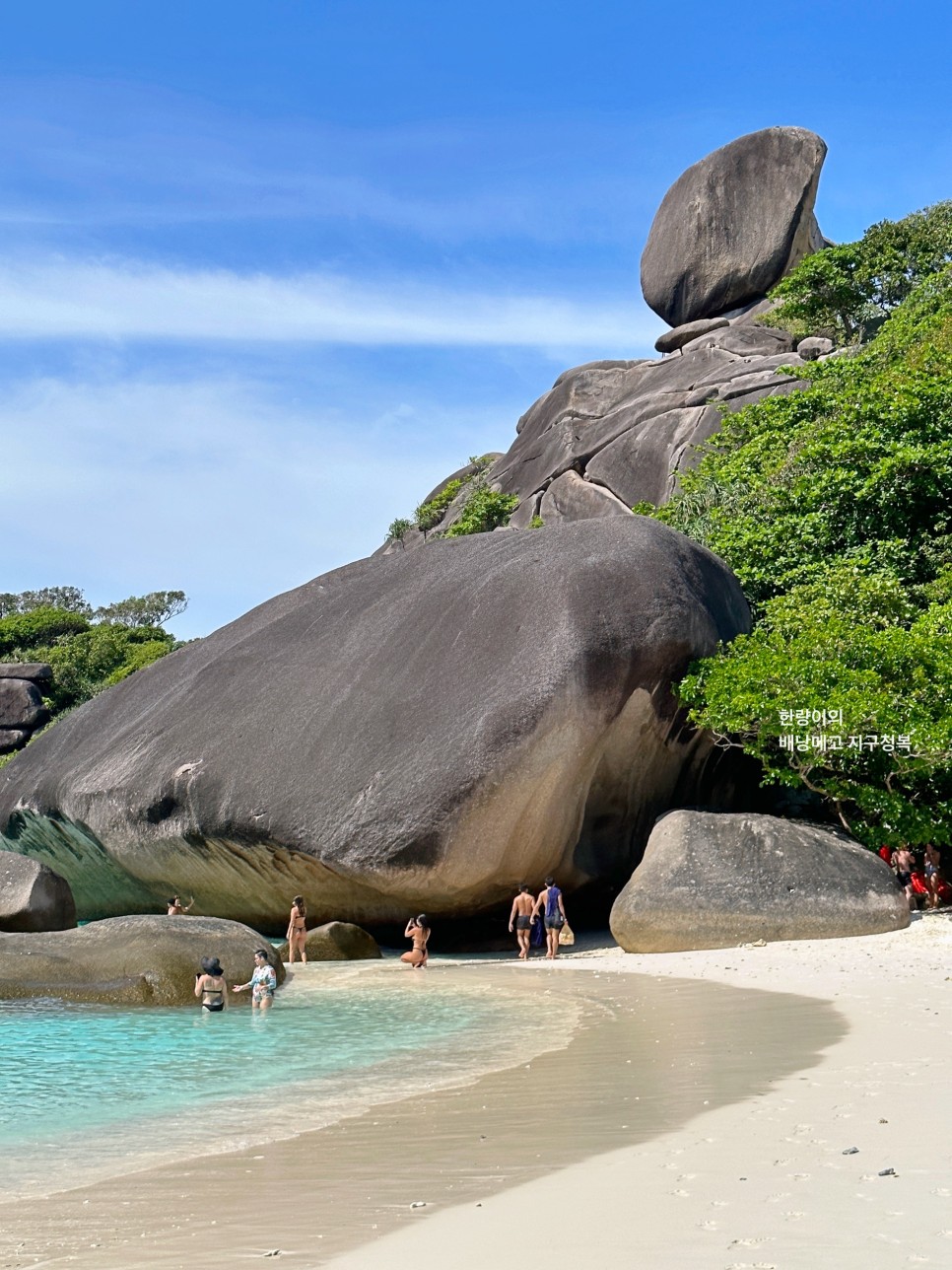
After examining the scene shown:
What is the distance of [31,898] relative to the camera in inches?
639

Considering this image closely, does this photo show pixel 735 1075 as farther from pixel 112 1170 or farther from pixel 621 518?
pixel 621 518

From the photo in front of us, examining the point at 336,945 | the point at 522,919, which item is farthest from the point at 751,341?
the point at 336,945

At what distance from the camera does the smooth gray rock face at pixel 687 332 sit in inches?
1827

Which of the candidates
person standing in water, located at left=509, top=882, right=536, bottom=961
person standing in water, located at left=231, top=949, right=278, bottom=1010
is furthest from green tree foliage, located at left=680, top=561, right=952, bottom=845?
person standing in water, located at left=231, top=949, right=278, bottom=1010

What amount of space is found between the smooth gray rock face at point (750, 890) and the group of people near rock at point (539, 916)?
83cm

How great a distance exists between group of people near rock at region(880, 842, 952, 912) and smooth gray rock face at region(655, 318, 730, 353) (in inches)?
1239

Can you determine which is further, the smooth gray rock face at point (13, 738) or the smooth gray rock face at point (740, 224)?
the smooth gray rock face at point (740, 224)

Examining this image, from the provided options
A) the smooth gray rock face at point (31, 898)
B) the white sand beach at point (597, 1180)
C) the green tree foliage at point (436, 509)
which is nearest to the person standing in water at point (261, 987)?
the white sand beach at point (597, 1180)

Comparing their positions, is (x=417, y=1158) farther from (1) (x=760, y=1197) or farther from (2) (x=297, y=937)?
(2) (x=297, y=937)

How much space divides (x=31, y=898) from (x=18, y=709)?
106ft

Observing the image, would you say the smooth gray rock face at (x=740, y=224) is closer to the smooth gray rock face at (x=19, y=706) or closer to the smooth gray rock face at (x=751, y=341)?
the smooth gray rock face at (x=751, y=341)

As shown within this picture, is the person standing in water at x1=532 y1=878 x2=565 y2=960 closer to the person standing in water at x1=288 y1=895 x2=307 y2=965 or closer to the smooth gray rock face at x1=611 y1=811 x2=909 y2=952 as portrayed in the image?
the smooth gray rock face at x1=611 y1=811 x2=909 y2=952

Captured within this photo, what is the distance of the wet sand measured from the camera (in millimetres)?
4559

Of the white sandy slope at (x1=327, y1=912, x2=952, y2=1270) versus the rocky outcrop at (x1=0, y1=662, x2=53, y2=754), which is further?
the rocky outcrop at (x1=0, y1=662, x2=53, y2=754)
